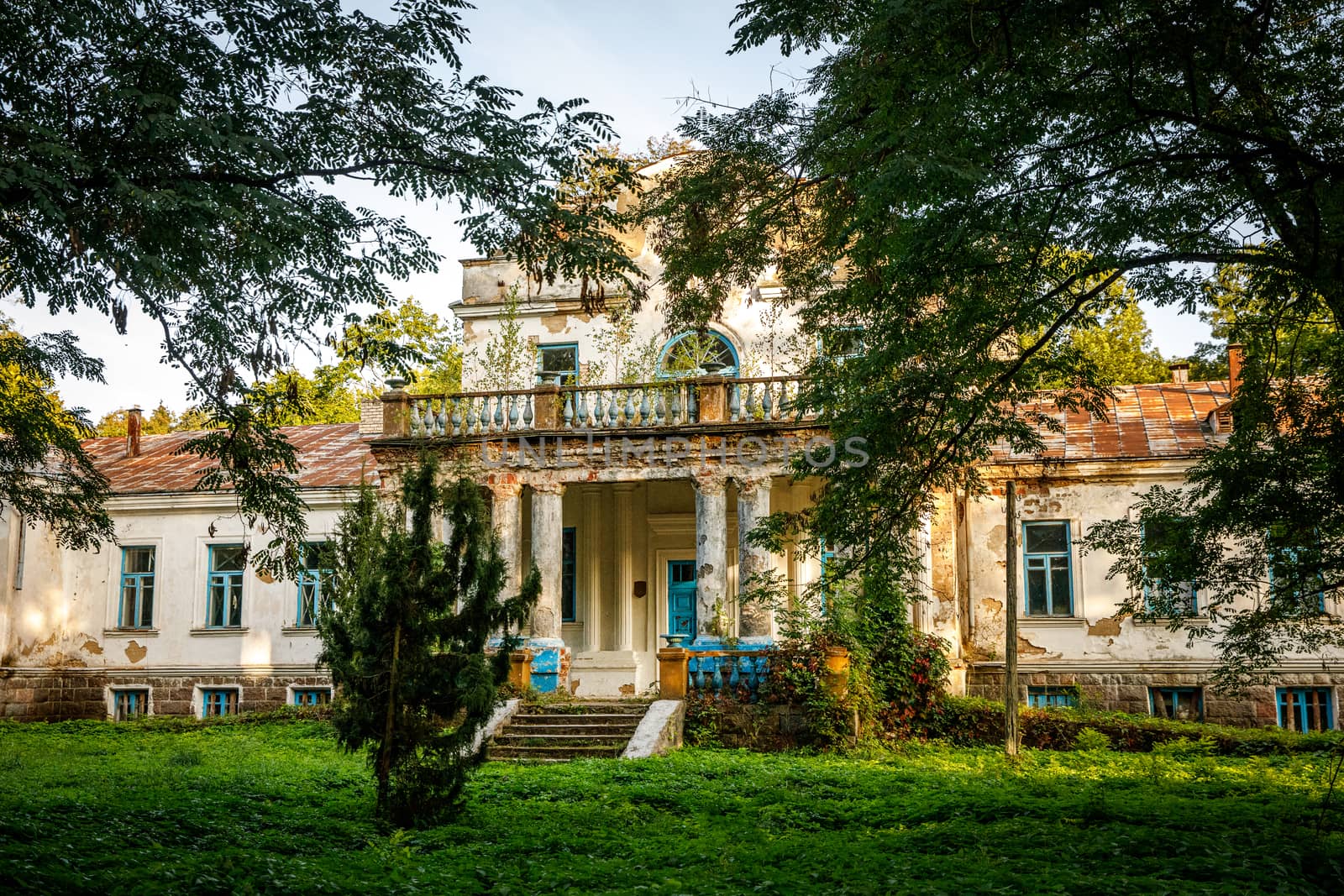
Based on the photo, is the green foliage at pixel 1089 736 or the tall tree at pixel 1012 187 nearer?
the tall tree at pixel 1012 187

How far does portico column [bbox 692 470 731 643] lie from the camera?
61.3ft

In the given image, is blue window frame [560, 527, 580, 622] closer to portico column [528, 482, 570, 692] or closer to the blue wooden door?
the blue wooden door

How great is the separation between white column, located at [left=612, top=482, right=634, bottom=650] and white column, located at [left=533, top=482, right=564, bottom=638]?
7.73 feet

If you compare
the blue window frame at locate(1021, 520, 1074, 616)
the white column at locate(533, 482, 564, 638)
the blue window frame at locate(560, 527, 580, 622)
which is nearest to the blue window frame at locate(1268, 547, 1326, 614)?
the blue window frame at locate(1021, 520, 1074, 616)

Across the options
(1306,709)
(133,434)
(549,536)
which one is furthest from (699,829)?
(133,434)

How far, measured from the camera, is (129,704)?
931 inches

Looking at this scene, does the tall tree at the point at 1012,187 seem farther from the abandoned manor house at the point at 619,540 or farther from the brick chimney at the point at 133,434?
the brick chimney at the point at 133,434

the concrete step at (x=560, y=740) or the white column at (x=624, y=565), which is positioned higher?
the white column at (x=624, y=565)

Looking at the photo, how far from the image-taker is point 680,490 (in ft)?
74.0

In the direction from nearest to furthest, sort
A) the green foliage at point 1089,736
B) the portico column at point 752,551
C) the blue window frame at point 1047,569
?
1. the green foliage at point 1089,736
2. the portico column at point 752,551
3. the blue window frame at point 1047,569

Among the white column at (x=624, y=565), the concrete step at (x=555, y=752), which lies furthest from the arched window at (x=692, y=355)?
the concrete step at (x=555, y=752)

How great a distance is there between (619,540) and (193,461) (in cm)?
939

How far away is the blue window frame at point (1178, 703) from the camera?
20.2m

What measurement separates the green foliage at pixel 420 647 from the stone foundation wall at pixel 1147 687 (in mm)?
12212
